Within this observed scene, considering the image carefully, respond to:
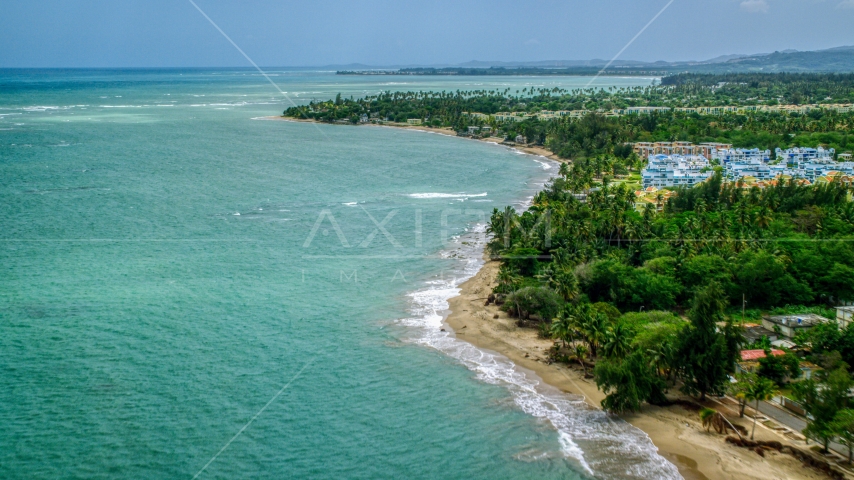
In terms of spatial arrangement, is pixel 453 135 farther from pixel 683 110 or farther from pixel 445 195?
pixel 445 195

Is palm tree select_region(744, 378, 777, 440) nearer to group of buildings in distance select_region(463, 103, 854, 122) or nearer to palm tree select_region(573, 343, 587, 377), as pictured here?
palm tree select_region(573, 343, 587, 377)

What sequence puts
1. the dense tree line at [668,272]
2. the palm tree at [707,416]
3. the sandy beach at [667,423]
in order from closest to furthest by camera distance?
the sandy beach at [667,423] < the palm tree at [707,416] < the dense tree line at [668,272]

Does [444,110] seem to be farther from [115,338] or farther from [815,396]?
[815,396]

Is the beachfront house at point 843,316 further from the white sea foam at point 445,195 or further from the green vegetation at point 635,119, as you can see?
the green vegetation at point 635,119

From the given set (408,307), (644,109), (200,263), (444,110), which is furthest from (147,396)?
(644,109)

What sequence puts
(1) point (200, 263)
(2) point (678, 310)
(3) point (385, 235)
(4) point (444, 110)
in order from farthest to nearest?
1. (4) point (444, 110)
2. (3) point (385, 235)
3. (1) point (200, 263)
4. (2) point (678, 310)

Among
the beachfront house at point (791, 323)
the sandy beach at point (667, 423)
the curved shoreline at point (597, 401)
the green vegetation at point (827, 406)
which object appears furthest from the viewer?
the beachfront house at point (791, 323)

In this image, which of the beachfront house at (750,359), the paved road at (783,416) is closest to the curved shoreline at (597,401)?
the paved road at (783,416)
